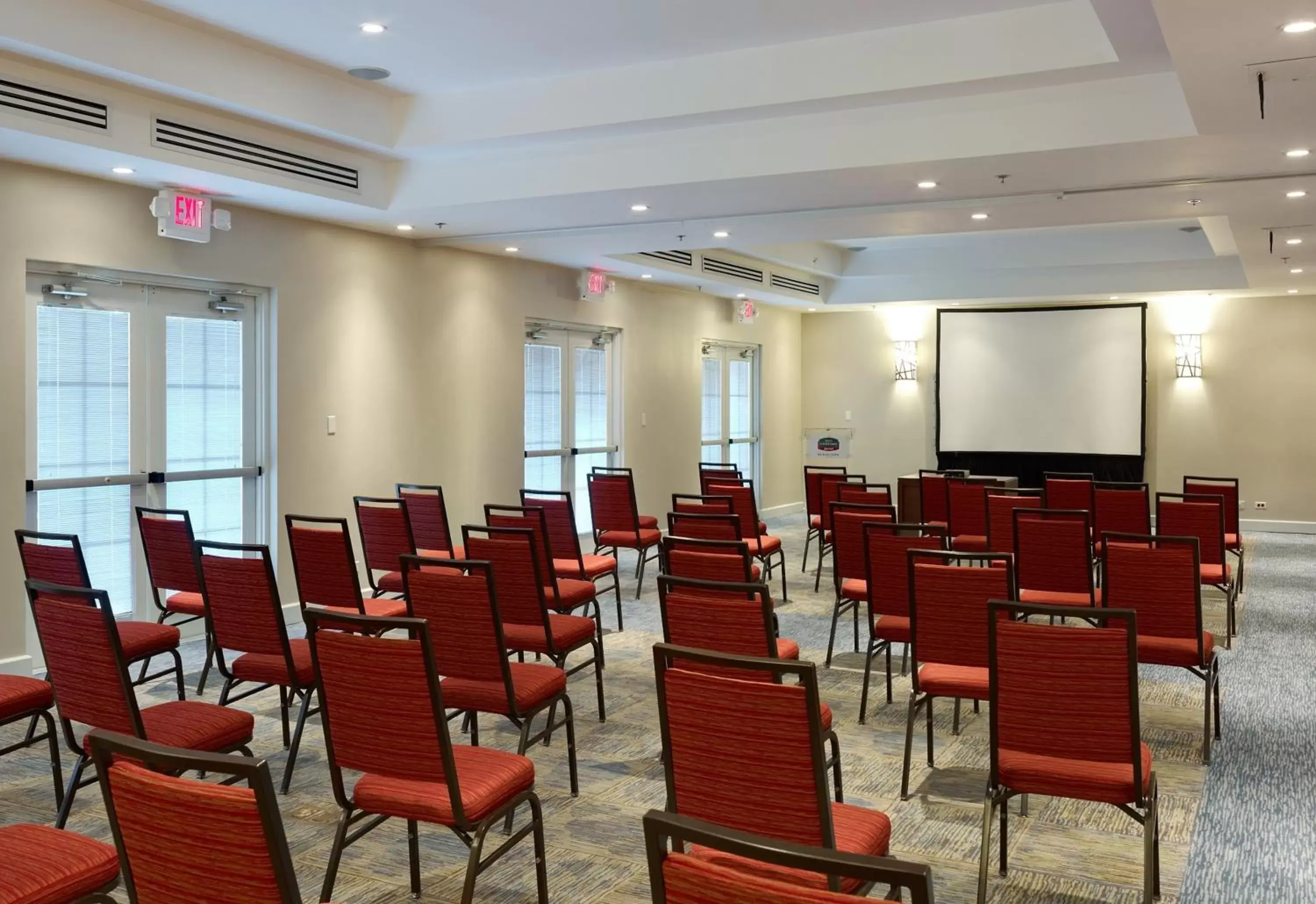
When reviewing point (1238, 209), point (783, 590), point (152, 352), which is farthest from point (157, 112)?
point (1238, 209)

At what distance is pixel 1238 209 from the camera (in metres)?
7.24

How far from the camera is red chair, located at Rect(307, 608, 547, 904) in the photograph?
2.79 meters

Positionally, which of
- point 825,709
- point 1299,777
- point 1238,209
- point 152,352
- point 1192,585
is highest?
point 1238,209

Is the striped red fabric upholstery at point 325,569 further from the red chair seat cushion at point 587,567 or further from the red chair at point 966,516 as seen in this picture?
the red chair at point 966,516

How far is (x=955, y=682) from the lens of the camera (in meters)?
3.99

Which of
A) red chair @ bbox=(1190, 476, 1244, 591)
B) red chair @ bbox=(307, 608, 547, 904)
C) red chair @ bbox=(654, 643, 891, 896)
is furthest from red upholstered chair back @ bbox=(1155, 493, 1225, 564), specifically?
red chair @ bbox=(307, 608, 547, 904)

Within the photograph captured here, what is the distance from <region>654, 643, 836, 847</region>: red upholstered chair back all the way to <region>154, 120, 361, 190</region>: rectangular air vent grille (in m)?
4.60

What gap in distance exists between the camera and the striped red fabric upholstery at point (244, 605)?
158 inches

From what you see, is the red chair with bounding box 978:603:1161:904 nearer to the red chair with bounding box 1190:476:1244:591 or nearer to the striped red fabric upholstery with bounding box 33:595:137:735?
the striped red fabric upholstery with bounding box 33:595:137:735

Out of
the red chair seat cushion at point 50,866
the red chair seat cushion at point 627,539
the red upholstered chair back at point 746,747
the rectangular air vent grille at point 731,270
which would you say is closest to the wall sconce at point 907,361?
the rectangular air vent grille at point 731,270

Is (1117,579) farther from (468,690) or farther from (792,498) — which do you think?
(792,498)

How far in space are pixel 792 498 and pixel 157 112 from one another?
11.0 metres

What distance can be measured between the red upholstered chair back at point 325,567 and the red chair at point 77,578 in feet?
1.97

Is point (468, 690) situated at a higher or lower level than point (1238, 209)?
lower
